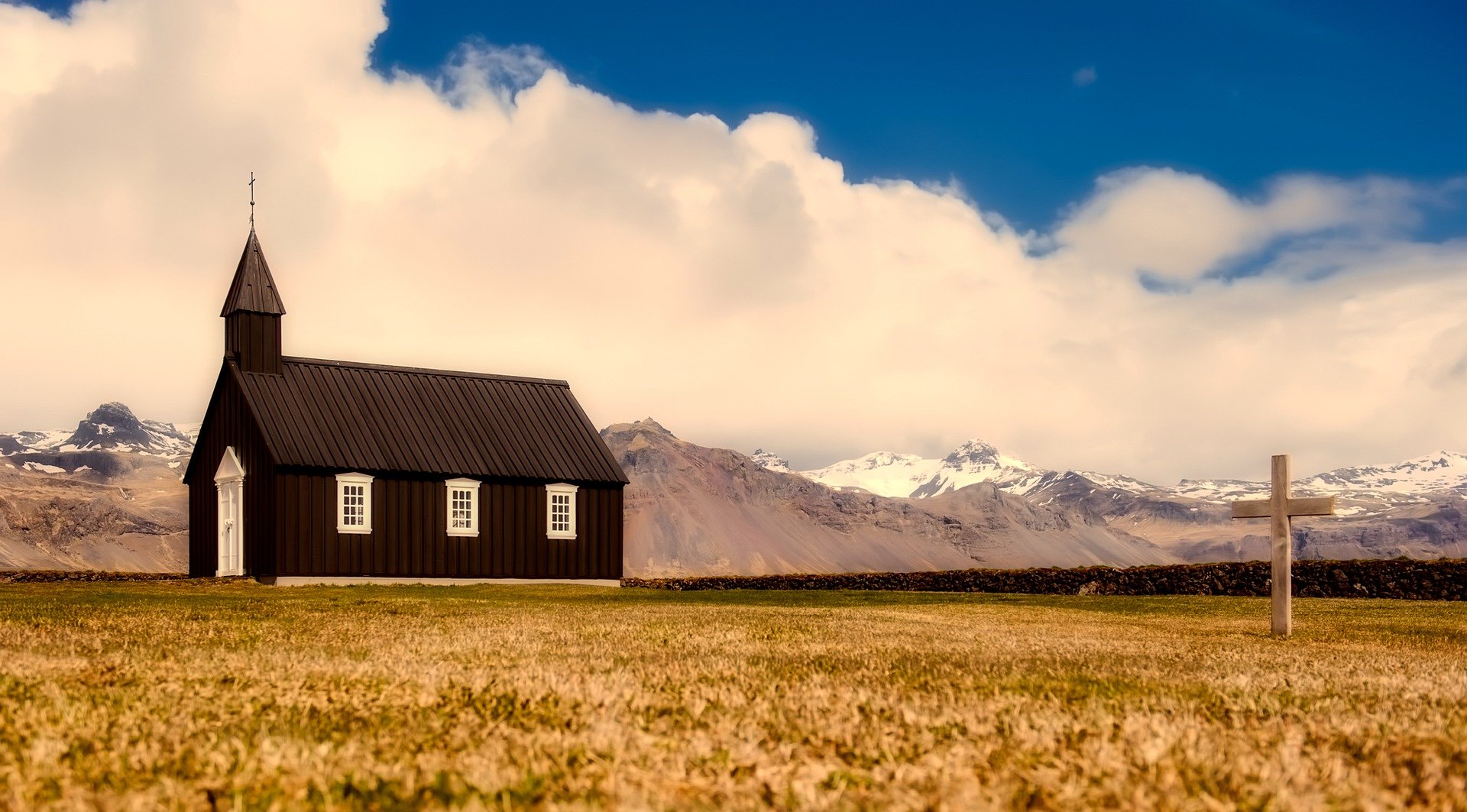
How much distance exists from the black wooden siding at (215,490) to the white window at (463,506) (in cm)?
598

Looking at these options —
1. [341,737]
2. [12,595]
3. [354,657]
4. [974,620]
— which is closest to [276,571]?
[12,595]

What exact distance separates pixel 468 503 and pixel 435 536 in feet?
5.42

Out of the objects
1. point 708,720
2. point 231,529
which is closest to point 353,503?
point 231,529

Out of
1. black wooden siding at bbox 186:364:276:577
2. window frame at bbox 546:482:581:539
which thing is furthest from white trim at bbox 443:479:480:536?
black wooden siding at bbox 186:364:276:577

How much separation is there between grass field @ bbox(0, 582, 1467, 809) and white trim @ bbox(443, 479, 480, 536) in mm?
28415

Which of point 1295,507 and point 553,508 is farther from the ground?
point 1295,507

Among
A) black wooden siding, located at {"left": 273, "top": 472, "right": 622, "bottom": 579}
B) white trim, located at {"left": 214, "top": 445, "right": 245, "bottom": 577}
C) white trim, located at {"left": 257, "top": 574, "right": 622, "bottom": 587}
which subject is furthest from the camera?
white trim, located at {"left": 214, "top": 445, "right": 245, "bottom": 577}

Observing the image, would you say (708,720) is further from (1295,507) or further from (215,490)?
(215,490)

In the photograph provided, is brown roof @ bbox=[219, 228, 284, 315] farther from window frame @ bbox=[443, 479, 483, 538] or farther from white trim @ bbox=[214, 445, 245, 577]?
window frame @ bbox=[443, 479, 483, 538]

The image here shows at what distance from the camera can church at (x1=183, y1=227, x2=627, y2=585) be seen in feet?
145

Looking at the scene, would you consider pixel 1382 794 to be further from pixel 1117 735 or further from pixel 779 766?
pixel 779 766

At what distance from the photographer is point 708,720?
8.75 meters

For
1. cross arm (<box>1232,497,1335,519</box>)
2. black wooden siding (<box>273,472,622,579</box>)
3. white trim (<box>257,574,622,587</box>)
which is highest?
cross arm (<box>1232,497,1335,519</box>)

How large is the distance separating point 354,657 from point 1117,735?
791 cm
